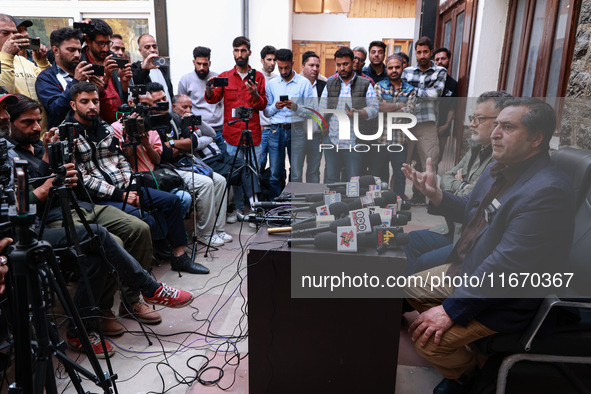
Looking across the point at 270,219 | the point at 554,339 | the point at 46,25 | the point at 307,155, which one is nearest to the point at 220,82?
the point at 307,155

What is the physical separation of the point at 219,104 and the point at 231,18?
192cm

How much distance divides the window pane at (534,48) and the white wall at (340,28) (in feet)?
27.5

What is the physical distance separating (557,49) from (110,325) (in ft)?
10.4

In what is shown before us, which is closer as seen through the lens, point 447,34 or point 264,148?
point 264,148

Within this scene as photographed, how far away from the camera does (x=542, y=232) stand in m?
1.41

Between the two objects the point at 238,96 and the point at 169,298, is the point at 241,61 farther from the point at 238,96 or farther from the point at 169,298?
the point at 169,298

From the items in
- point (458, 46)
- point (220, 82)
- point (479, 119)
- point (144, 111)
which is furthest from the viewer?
point (458, 46)

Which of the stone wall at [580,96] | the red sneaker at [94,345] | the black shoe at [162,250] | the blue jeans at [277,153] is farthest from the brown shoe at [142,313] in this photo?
the stone wall at [580,96]

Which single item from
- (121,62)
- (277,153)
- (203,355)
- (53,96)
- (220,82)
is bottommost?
(203,355)

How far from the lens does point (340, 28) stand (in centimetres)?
1137

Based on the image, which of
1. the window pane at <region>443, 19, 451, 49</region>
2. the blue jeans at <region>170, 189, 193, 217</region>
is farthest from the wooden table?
the window pane at <region>443, 19, 451, 49</region>

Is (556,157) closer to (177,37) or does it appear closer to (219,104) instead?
(219,104)

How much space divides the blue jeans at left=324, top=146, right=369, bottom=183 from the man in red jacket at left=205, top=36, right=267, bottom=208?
1.65 metres

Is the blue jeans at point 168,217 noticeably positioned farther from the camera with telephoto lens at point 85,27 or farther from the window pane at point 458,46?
the window pane at point 458,46
